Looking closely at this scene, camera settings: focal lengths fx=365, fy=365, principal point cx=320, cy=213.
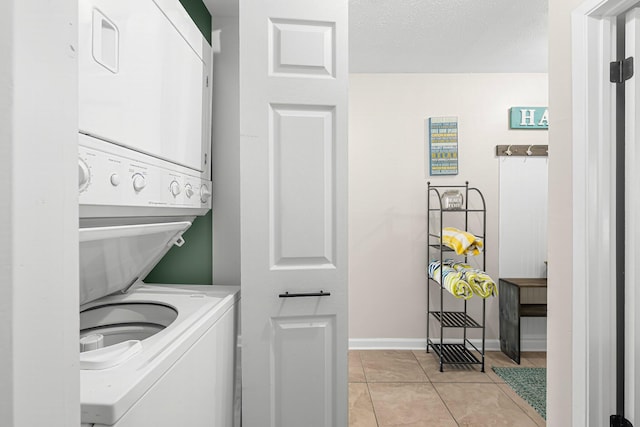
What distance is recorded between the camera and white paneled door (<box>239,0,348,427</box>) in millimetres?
1584

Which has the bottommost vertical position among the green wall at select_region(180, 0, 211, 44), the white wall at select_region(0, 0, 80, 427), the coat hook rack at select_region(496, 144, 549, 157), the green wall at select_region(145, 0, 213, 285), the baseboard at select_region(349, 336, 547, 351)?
the baseboard at select_region(349, 336, 547, 351)

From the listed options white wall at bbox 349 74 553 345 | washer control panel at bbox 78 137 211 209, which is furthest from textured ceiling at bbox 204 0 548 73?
washer control panel at bbox 78 137 211 209

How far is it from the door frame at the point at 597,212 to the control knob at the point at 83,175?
5.35 feet

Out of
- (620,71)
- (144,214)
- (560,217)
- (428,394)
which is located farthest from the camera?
(428,394)

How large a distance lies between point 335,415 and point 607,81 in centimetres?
175

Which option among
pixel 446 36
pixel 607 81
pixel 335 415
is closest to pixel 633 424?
pixel 335 415

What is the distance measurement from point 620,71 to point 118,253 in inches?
75.5

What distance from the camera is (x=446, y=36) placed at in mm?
2709

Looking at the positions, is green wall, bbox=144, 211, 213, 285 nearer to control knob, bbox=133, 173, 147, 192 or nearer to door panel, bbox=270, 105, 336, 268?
door panel, bbox=270, 105, 336, 268

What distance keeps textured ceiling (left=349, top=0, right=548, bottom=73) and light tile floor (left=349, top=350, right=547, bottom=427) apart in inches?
103

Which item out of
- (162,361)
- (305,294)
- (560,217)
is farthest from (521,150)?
(162,361)

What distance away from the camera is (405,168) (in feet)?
11.3

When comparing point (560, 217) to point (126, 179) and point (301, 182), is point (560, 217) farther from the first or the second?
point (126, 179)

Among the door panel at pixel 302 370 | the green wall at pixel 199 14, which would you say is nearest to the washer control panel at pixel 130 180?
the door panel at pixel 302 370
